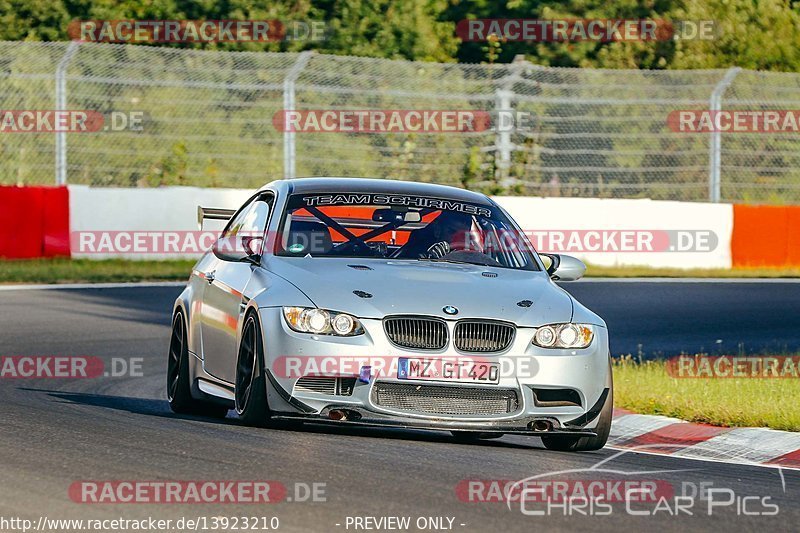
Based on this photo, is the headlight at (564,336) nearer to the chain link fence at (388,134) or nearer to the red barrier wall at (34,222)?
the red barrier wall at (34,222)

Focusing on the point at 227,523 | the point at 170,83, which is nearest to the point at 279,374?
the point at 227,523

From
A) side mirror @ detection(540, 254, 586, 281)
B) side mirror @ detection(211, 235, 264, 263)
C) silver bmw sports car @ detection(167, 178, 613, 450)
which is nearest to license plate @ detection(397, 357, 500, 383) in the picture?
silver bmw sports car @ detection(167, 178, 613, 450)

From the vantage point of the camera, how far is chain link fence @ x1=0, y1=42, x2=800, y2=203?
26031mm

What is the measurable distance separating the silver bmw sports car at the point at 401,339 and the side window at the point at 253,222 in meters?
0.23

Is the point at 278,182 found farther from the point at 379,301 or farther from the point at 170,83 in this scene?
the point at 170,83

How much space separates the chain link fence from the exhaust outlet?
1786 cm

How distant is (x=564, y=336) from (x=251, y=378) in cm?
165

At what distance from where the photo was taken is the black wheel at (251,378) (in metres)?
8.63

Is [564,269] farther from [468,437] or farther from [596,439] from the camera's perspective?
[596,439]

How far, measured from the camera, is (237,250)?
952 centimetres

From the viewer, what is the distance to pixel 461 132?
93.0 ft

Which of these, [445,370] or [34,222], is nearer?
[445,370]

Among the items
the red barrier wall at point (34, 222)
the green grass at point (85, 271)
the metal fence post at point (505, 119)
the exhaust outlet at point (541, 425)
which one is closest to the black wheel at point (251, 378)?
the exhaust outlet at point (541, 425)

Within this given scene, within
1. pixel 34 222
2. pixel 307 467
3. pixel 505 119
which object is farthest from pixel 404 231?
pixel 505 119
